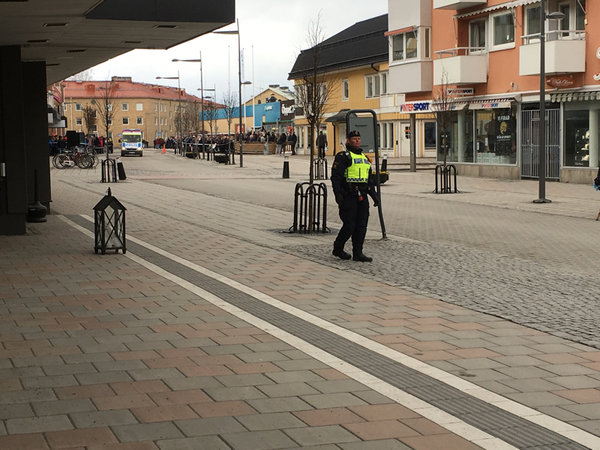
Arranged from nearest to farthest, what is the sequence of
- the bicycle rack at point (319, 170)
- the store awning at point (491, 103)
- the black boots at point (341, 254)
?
the black boots at point (341, 254)
the bicycle rack at point (319, 170)
the store awning at point (491, 103)

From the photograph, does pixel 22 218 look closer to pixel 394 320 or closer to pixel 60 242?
pixel 60 242

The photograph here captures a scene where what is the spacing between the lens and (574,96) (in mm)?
28141

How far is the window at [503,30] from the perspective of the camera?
1254 inches

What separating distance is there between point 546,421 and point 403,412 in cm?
81

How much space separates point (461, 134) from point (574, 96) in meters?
7.68

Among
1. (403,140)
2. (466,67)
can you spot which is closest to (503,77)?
(466,67)

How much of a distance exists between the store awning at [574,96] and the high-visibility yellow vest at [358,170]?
18.5 metres

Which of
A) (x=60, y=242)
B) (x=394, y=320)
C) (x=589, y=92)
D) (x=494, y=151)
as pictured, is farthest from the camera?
(x=494, y=151)

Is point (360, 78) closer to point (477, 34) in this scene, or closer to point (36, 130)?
point (477, 34)

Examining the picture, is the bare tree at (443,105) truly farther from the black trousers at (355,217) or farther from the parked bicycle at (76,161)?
the black trousers at (355,217)

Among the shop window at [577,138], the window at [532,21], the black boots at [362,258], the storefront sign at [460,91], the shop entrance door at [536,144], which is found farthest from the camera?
the storefront sign at [460,91]

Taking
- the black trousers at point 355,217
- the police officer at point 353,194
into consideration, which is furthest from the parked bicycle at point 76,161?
the black trousers at point 355,217

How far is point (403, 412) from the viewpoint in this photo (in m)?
4.97

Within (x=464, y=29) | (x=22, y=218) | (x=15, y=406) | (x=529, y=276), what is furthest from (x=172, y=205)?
(x=464, y=29)
